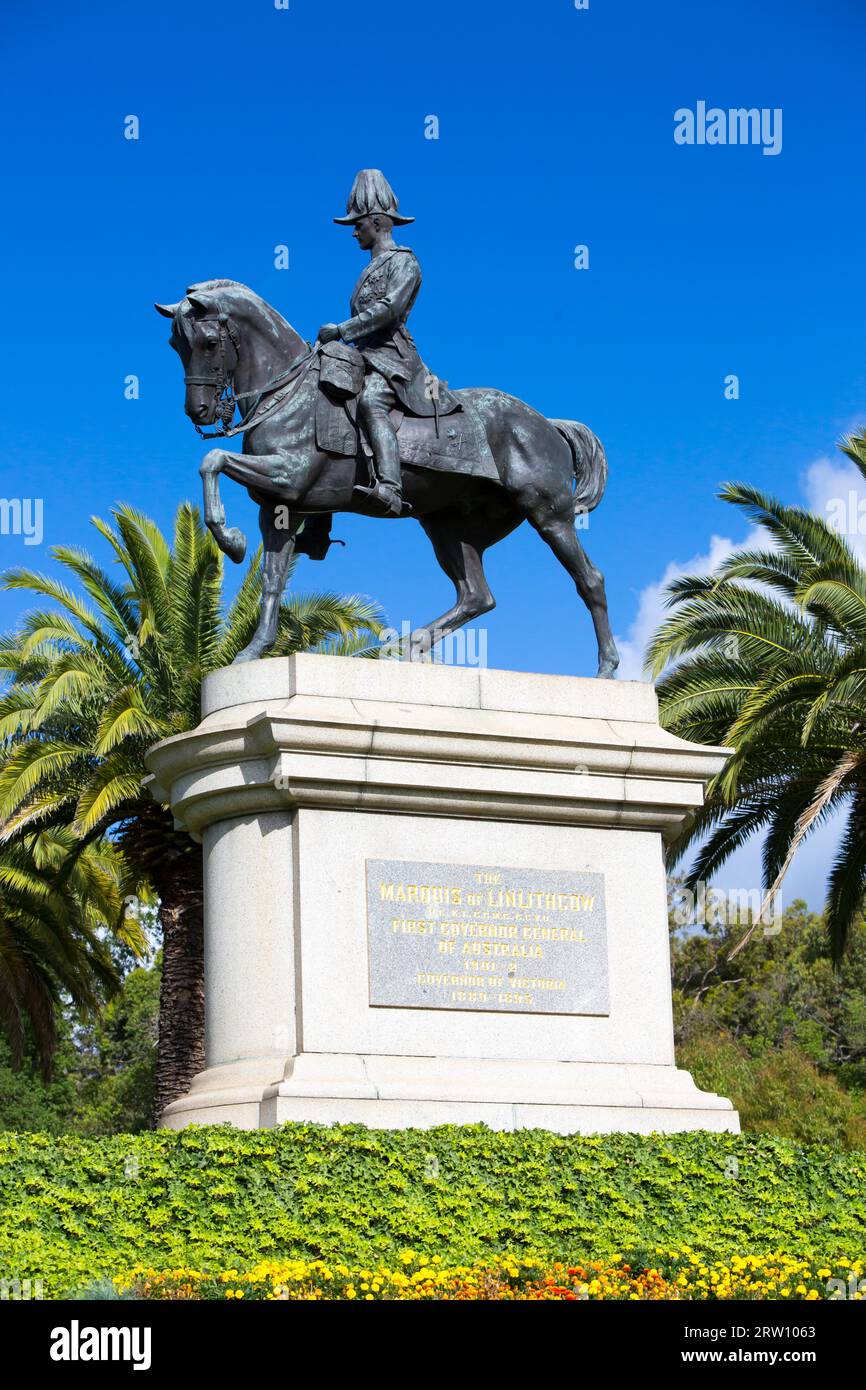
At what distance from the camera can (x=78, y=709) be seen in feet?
82.6

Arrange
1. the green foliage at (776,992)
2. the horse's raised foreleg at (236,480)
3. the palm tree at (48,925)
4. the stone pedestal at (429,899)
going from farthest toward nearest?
the green foliage at (776,992)
the palm tree at (48,925)
the horse's raised foreleg at (236,480)
the stone pedestal at (429,899)

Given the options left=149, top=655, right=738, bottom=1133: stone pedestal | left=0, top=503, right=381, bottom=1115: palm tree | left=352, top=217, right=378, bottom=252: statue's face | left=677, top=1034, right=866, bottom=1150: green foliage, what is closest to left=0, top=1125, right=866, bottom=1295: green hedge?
left=149, top=655, right=738, bottom=1133: stone pedestal

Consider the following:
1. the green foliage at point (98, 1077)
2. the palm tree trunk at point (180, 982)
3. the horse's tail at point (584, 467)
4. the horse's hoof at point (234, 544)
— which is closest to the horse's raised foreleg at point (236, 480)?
the horse's hoof at point (234, 544)

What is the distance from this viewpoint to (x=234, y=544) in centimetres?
1452

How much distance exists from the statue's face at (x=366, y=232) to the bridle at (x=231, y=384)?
104 cm

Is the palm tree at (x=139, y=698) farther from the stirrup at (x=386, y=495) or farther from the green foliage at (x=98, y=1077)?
the green foliage at (x=98, y=1077)

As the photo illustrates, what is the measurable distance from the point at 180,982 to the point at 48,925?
16.4ft

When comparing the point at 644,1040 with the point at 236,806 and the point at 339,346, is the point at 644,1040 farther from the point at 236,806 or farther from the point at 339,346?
the point at 339,346

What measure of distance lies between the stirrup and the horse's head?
1256mm

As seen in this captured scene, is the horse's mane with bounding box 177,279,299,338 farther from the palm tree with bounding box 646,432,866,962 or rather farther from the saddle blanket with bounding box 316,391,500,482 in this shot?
the palm tree with bounding box 646,432,866,962

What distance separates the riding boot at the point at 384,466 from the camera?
48.3 feet

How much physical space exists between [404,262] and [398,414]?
1184 millimetres
